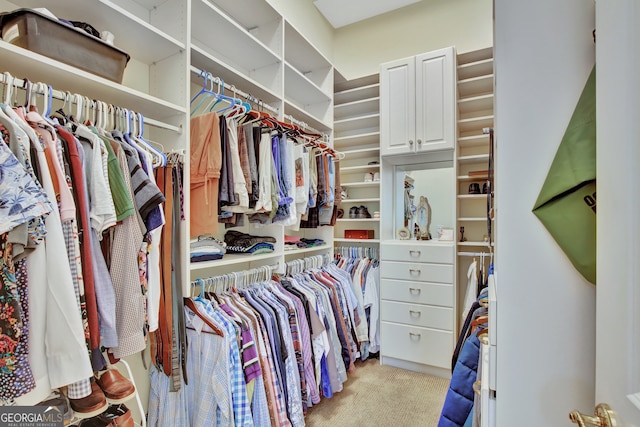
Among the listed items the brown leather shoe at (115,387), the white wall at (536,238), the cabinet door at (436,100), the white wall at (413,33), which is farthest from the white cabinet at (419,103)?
the brown leather shoe at (115,387)

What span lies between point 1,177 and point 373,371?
8.71 feet

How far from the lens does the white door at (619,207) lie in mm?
451

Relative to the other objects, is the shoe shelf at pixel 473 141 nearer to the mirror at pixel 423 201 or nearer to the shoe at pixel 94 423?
the mirror at pixel 423 201

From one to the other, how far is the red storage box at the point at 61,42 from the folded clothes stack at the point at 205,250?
85cm

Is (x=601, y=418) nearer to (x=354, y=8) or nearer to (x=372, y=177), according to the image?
(x=372, y=177)

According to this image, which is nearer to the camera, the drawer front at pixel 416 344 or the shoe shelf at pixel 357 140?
the drawer front at pixel 416 344

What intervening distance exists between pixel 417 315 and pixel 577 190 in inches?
83.3

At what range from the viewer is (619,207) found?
19.3 inches

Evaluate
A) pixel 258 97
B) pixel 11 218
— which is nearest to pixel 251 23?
pixel 258 97

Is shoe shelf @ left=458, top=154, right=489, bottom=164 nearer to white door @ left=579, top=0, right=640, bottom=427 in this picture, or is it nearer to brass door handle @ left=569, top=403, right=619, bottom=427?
white door @ left=579, top=0, right=640, bottom=427

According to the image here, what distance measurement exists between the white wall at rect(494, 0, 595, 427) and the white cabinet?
1.84 metres

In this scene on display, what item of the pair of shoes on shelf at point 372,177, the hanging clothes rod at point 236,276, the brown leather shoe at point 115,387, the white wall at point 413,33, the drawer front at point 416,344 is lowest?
the drawer front at point 416,344

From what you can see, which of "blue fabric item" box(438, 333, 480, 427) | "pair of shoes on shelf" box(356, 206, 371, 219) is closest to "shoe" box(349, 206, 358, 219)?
"pair of shoes on shelf" box(356, 206, 371, 219)

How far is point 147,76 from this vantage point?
165cm
